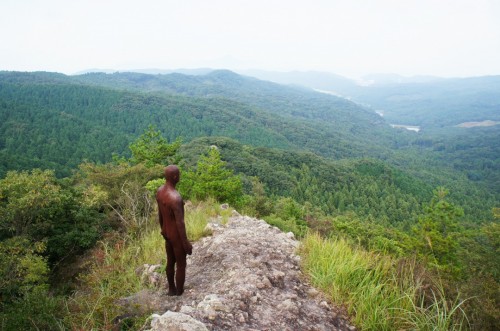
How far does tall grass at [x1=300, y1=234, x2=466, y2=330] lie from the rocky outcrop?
0.73 ft

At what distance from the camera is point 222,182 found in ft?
46.9

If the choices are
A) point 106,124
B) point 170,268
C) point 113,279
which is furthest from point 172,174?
point 106,124

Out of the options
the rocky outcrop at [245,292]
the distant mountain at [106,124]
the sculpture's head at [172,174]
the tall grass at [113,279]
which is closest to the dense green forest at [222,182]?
the tall grass at [113,279]

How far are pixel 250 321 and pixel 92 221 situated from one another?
32.5 feet

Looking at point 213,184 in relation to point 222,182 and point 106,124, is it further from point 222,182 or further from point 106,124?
point 106,124

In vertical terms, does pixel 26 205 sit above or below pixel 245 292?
below

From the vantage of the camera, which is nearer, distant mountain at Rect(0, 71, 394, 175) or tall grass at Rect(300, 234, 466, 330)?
tall grass at Rect(300, 234, 466, 330)

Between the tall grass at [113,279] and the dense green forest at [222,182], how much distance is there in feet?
1.47

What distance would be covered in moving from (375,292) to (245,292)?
1674mm

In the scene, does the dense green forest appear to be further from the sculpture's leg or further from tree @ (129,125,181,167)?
the sculpture's leg

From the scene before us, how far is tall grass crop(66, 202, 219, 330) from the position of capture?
139 inches

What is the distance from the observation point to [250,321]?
375 centimetres

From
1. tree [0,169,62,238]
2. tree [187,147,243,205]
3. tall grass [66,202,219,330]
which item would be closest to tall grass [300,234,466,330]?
tall grass [66,202,219,330]

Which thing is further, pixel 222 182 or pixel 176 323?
pixel 222 182
